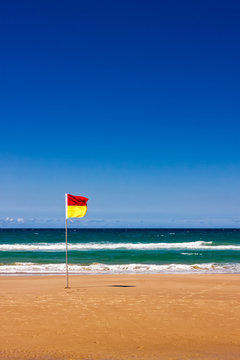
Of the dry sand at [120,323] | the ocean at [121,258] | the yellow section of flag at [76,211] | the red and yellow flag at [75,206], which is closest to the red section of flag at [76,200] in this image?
the red and yellow flag at [75,206]

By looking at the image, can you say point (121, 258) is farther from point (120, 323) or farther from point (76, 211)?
point (120, 323)

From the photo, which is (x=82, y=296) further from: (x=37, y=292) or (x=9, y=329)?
(x=9, y=329)

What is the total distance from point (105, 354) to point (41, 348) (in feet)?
3.74

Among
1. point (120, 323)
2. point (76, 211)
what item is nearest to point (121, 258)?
point (76, 211)

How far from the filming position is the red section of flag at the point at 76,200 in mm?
12633

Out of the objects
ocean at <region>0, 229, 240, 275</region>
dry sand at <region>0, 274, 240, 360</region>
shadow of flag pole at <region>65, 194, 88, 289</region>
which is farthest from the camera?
ocean at <region>0, 229, 240, 275</region>

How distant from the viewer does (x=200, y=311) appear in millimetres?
9062

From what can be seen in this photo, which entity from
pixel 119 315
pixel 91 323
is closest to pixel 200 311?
pixel 119 315

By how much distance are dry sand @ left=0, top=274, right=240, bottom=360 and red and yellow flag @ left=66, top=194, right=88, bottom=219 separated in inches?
102

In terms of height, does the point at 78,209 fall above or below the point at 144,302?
above

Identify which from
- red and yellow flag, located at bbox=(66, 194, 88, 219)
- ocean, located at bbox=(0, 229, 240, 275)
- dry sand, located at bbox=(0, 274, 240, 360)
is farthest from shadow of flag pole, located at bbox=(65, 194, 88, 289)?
ocean, located at bbox=(0, 229, 240, 275)

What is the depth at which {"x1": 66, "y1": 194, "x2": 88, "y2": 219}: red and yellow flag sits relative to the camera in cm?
1259

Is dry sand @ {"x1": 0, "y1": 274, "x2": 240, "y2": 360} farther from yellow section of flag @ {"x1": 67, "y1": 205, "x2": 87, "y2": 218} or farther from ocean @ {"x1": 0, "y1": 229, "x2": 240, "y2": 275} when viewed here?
ocean @ {"x1": 0, "y1": 229, "x2": 240, "y2": 275}

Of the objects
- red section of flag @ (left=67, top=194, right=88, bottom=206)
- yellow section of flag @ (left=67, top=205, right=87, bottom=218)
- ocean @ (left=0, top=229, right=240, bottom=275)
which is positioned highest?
red section of flag @ (left=67, top=194, right=88, bottom=206)
